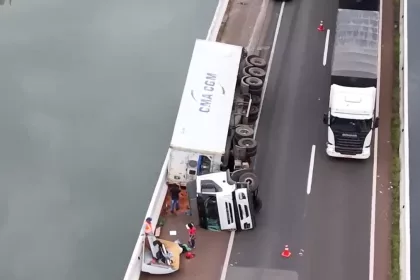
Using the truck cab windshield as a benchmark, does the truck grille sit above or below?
below

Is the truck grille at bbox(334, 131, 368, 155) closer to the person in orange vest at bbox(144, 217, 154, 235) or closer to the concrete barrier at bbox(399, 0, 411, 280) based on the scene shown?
the concrete barrier at bbox(399, 0, 411, 280)

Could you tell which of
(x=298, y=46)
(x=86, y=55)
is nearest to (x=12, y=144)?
(x=86, y=55)

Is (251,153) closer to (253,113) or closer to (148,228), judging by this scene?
(253,113)

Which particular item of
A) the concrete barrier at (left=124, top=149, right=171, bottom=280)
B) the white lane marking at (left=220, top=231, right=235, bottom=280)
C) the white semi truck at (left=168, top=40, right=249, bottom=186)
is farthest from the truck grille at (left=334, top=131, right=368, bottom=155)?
the concrete barrier at (left=124, top=149, right=171, bottom=280)

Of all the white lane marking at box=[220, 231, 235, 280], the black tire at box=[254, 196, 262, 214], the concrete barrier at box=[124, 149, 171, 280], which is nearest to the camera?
the concrete barrier at box=[124, 149, 171, 280]

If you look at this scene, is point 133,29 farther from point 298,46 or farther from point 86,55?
point 298,46

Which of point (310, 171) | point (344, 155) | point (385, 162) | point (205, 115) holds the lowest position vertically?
point (310, 171)

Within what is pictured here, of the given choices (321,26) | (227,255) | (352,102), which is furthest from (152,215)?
(321,26)
